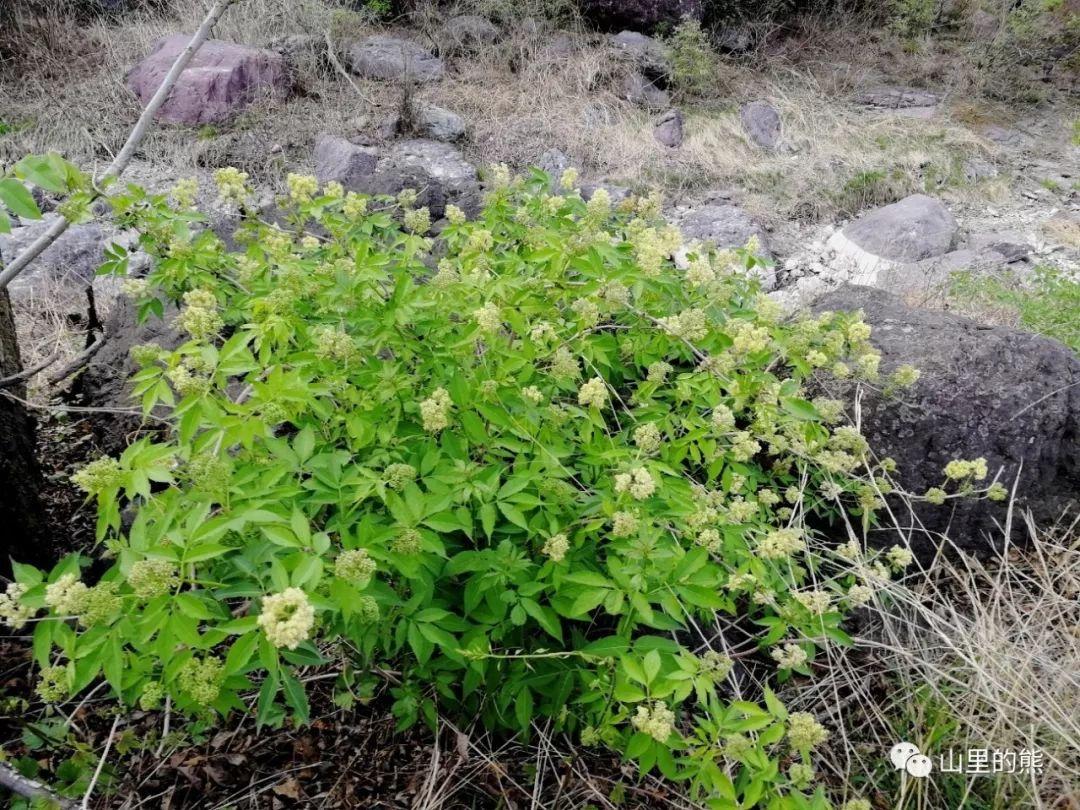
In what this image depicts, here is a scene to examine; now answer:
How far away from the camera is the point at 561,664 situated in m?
1.95

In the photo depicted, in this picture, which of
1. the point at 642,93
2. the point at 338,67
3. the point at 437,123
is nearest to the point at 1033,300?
the point at 437,123

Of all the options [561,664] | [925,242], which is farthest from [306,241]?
[925,242]

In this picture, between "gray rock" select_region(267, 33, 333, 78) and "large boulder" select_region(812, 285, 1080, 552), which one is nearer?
"large boulder" select_region(812, 285, 1080, 552)

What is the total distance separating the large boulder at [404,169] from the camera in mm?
5699

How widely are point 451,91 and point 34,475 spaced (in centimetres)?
808

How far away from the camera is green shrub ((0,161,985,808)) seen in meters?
1.48

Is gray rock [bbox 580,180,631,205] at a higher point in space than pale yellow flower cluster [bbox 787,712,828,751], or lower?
lower

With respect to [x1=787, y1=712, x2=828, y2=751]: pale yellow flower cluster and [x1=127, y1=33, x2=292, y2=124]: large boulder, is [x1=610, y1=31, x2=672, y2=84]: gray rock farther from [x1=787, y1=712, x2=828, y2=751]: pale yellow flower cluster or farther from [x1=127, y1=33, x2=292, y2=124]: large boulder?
[x1=787, y1=712, x2=828, y2=751]: pale yellow flower cluster

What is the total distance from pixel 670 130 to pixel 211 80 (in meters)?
5.41

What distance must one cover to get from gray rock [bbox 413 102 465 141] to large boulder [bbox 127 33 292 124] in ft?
5.73

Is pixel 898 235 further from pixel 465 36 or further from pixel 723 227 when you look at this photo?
pixel 465 36

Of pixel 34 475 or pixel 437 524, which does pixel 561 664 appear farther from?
pixel 34 475

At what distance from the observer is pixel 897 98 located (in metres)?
10.7

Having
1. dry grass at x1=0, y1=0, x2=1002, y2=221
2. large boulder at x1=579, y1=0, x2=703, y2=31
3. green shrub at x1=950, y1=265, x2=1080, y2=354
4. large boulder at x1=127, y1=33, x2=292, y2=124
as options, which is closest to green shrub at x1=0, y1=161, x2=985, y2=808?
green shrub at x1=950, y1=265, x2=1080, y2=354
